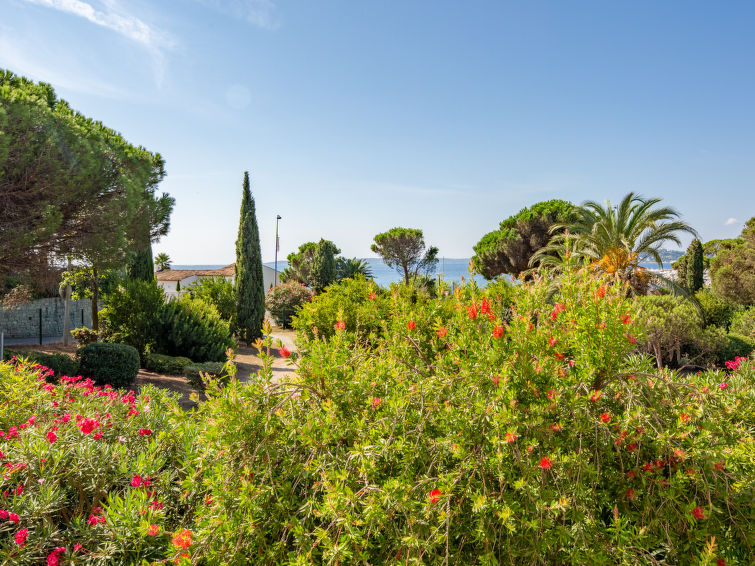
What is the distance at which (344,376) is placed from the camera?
177 centimetres

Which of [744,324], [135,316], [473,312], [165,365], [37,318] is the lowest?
[165,365]

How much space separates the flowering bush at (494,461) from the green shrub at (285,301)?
2230 cm

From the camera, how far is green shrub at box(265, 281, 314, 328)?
23.9m

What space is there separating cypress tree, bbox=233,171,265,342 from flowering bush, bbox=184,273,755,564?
17.6 m

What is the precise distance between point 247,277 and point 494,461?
60.6 feet

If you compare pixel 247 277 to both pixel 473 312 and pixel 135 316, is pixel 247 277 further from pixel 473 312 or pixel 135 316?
pixel 473 312

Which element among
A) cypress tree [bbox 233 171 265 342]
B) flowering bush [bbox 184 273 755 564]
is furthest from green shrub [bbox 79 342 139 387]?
flowering bush [bbox 184 273 755 564]

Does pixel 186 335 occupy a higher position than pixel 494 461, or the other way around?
pixel 494 461

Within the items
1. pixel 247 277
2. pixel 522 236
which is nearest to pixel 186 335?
pixel 247 277

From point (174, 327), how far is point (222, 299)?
262 inches

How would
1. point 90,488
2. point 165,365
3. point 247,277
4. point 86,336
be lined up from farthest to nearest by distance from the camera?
point 247,277, point 86,336, point 165,365, point 90,488

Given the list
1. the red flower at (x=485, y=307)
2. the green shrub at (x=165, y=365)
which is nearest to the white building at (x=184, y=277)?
the green shrub at (x=165, y=365)

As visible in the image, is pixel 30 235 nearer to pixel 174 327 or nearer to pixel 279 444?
pixel 174 327

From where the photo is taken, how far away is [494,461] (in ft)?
4.62
